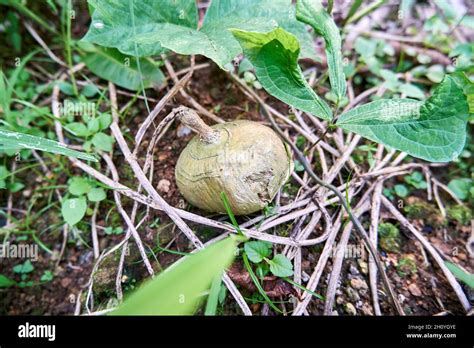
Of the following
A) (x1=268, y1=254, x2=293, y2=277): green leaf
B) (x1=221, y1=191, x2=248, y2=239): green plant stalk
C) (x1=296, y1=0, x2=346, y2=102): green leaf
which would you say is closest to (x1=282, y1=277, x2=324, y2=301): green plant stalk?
(x1=268, y1=254, x2=293, y2=277): green leaf

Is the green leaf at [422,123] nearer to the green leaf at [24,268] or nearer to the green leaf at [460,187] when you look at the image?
the green leaf at [460,187]

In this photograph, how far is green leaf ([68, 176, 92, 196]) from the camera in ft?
3.35

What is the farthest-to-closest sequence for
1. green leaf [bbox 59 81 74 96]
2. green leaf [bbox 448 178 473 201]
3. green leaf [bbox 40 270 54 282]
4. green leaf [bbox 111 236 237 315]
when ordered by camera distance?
green leaf [bbox 59 81 74 96] → green leaf [bbox 448 178 473 201] → green leaf [bbox 40 270 54 282] → green leaf [bbox 111 236 237 315]

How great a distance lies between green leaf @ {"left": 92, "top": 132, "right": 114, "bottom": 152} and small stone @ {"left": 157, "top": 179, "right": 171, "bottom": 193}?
19cm

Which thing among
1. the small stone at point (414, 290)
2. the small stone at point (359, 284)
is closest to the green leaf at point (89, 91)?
the small stone at point (359, 284)

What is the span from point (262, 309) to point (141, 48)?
0.75m

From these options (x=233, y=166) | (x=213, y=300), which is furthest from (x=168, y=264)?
(x=233, y=166)

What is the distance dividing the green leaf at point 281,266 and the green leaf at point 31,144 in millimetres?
471

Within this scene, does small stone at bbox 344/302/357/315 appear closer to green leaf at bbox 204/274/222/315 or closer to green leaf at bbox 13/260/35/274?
green leaf at bbox 204/274/222/315

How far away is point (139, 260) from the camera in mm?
962

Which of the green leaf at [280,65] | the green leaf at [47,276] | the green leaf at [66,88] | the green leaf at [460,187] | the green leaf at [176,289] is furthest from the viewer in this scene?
the green leaf at [66,88]

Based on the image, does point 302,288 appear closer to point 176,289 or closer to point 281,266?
point 281,266

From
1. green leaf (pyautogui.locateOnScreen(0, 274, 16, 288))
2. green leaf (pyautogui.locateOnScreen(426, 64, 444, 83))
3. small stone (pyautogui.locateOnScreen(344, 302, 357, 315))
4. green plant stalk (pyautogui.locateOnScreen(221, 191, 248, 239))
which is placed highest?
green leaf (pyautogui.locateOnScreen(426, 64, 444, 83))

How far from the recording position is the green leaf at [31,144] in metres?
0.80
